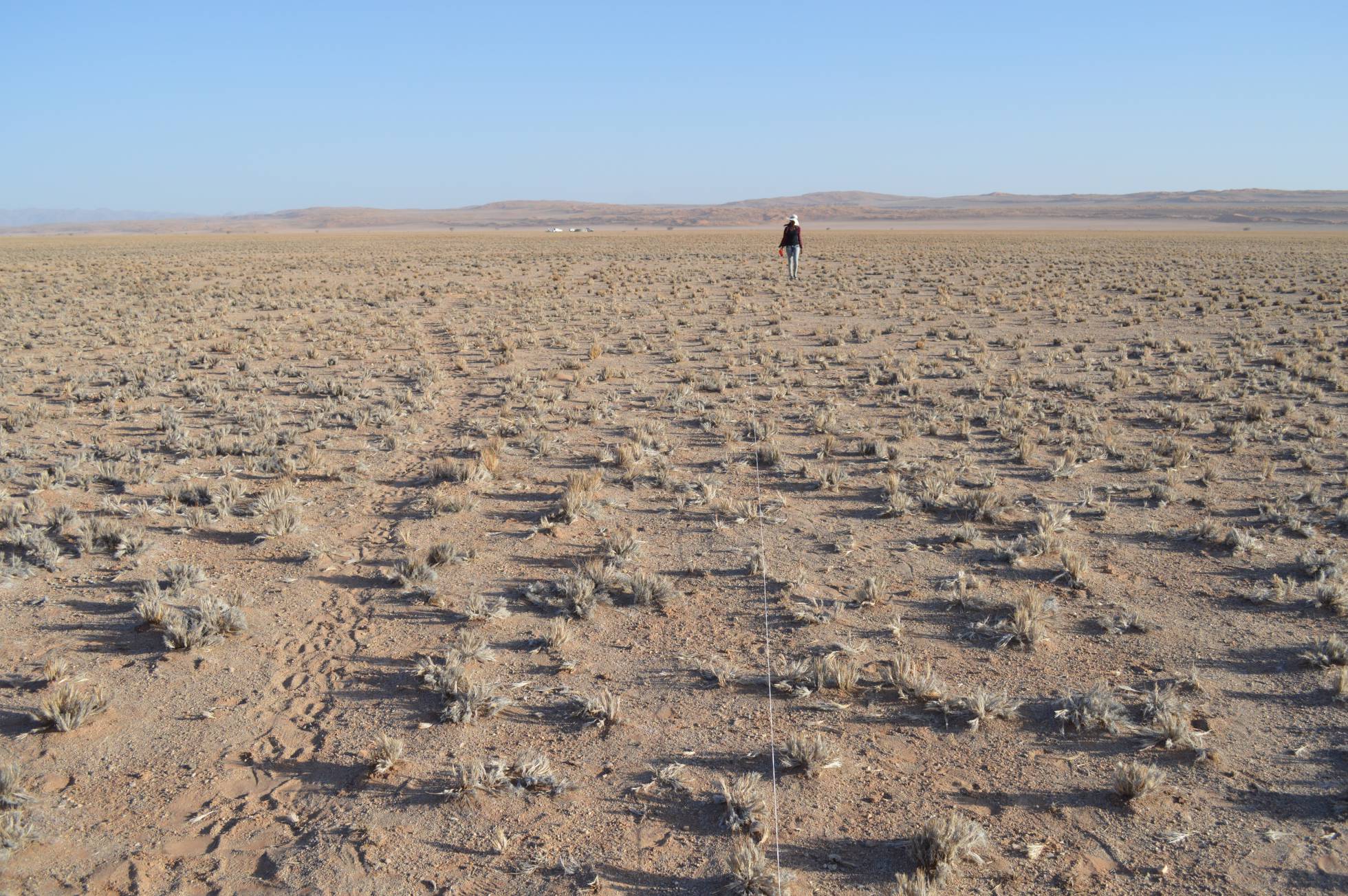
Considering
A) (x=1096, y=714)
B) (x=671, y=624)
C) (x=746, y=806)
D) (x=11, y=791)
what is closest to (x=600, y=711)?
(x=746, y=806)

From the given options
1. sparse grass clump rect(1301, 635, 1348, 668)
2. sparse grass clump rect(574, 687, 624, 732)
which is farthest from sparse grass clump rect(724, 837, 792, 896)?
sparse grass clump rect(1301, 635, 1348, 668)

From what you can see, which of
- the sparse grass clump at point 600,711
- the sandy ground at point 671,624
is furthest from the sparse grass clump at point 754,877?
the sparse grass clump at point 600,711

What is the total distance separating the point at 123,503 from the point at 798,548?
664 centimetres

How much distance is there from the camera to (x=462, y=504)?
8.33 m

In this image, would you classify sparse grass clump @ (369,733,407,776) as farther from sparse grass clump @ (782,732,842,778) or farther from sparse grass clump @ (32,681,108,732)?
sparse grass clump @ (782,732,842,778)

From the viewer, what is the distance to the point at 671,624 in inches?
240

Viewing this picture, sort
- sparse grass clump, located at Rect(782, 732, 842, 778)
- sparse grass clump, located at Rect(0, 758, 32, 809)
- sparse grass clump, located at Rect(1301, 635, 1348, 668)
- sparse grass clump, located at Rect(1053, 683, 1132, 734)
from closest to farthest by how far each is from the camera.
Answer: sparse grass clump, located at Rect(0, 758, 32, 809), sparse grass clump, located at Rect(782, 732, 842, 778), sparse grass clump, located at Rect(1053, 683, 1132, 734), sparse grass clump, located at Rect(1301, 635, 1348, 668)

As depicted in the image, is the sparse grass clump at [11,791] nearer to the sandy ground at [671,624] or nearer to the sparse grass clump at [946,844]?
the sandy ground at [671,624]

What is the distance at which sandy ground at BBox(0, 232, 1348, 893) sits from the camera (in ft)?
12.9

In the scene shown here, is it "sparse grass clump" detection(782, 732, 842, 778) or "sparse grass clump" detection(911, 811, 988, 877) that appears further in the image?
"sparse grass clump" detection(782, 732, 842, 778)

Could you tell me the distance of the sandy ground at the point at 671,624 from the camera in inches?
154

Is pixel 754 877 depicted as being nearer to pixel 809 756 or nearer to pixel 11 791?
pixel 809 756

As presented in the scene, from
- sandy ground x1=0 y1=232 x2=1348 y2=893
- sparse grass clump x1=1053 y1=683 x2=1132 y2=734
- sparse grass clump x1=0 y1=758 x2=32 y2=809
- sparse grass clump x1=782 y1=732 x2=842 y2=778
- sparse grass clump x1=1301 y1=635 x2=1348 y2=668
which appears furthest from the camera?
sparse grass clump x1=1301 y1=635 x2=1348 y2=668

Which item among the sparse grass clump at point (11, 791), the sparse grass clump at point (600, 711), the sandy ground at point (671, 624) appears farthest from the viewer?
the sparse grass clump at point (600, 711)
